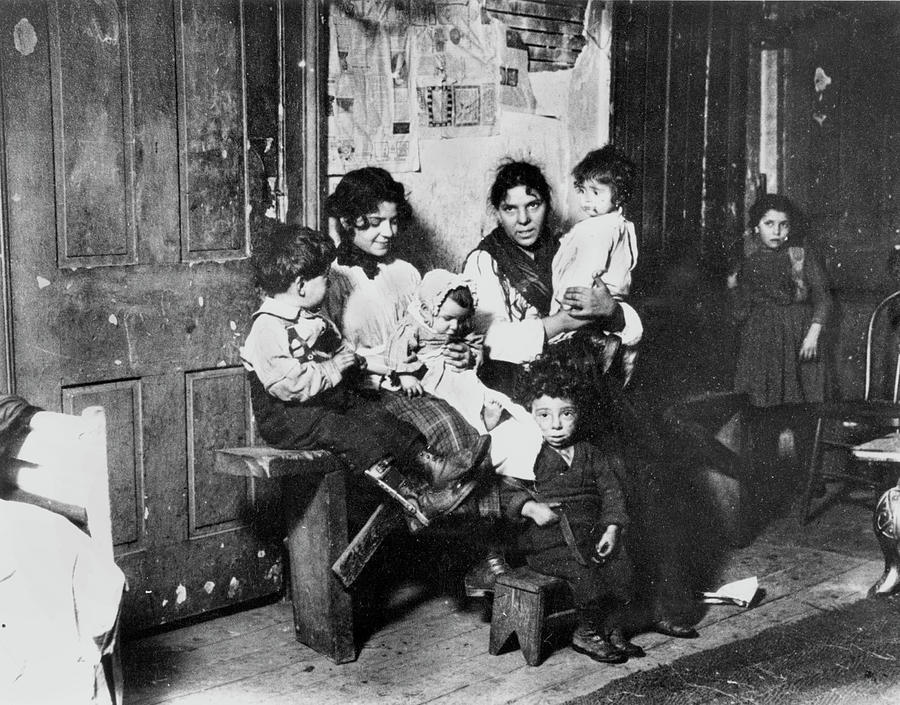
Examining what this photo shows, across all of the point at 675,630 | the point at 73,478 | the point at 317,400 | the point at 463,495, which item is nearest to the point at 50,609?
the point at 73,478

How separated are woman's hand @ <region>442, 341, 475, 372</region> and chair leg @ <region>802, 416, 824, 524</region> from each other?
2365 mm

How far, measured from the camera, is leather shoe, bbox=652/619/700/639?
12.5 feet

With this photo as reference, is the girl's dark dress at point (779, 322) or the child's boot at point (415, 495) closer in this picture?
the child's boot at point (415, 495)

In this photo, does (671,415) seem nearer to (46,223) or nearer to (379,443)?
(379,443)

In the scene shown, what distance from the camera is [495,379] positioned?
423 cm

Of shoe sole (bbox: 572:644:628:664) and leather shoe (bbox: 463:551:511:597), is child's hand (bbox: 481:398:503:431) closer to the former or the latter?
leather shoe (bbox: 463:551:511:597)

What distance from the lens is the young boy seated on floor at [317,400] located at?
3482 millimetres

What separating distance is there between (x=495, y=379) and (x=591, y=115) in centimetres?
159

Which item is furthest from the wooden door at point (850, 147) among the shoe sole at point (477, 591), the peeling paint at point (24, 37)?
the peeling paint at point (24, 37)

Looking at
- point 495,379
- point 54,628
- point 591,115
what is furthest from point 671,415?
point 54,628

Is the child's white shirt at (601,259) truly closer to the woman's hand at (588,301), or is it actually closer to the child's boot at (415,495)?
the woman's hand at (588,301)

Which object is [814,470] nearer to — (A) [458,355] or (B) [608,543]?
(B) [608,543]

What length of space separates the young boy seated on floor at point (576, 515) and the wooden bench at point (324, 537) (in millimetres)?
491

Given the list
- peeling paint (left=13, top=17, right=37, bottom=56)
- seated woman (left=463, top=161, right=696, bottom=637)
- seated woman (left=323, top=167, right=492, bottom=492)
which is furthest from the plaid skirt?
peeling paint (left=13, top=17, right=37, bottom=56)
